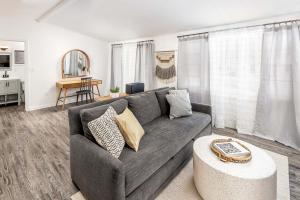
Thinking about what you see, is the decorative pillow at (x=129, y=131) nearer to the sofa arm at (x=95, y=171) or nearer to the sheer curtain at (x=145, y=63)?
the sofa arm at (x=95, y=171)

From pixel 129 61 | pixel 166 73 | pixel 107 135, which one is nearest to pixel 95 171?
pixel 107 135

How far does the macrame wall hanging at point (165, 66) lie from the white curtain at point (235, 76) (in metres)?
1.00

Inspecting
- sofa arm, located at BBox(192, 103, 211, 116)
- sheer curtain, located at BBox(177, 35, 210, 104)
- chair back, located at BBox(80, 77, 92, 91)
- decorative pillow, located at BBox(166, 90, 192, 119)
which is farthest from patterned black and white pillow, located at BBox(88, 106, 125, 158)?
chair back, located at BBox(80, 77, 92, 91)

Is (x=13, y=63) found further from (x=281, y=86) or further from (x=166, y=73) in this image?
(x=281, y=86)

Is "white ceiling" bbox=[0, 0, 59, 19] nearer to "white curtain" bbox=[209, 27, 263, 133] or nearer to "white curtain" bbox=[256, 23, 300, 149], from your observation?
"white curtain" bbox=[209, 27, 263, 133]

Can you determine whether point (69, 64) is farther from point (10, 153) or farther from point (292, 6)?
point (292, 6)

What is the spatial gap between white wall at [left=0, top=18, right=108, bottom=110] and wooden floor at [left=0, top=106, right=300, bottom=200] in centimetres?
106

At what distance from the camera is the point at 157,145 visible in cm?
186

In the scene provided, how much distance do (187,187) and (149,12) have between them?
3.00 metres

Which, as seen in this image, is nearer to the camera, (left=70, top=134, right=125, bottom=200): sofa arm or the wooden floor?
(left=70, top=134, right=125, bottom=200): sofa arm

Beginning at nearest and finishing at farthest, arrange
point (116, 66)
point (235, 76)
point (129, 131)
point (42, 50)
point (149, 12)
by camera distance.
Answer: point (129, 131)
point (149, 12)
point (235, 76)
point (42, 50)
point (116, 66)

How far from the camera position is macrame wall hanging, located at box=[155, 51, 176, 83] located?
4.37 meters

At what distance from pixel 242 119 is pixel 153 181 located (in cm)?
253

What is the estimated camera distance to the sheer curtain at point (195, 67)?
3.74 m
